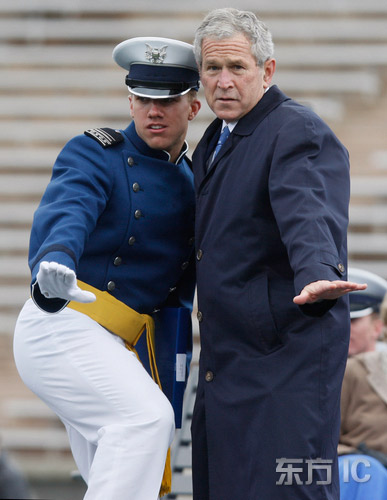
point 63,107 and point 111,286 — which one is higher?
point 111,286

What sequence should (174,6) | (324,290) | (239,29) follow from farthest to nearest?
(174,6), (239,29), (324,290)

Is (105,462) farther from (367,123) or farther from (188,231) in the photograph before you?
(367,123)

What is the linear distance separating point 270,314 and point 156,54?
97 cm

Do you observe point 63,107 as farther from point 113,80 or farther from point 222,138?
point 222,138

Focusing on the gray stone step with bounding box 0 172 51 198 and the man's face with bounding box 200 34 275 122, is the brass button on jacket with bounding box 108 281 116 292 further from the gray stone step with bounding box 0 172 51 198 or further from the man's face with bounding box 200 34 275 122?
the gray stone step with bounding box 0 172 51 198

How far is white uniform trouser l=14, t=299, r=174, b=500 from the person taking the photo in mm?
3020

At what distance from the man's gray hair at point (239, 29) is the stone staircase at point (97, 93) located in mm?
5404

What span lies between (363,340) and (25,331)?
5.95 feet

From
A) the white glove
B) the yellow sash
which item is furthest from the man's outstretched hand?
the yellow sash

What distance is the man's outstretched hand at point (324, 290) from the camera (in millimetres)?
2678

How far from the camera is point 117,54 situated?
363 cm

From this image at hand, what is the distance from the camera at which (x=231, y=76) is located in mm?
3193

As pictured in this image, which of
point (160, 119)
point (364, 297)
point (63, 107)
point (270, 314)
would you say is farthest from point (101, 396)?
point (63, 107)

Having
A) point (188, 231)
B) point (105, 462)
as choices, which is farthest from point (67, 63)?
point (105, 462)
